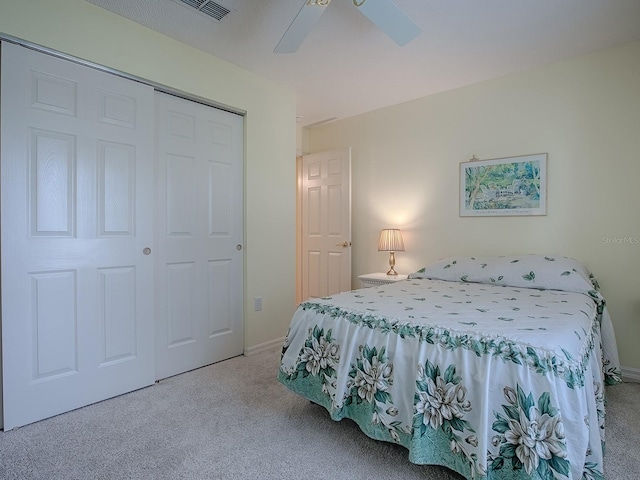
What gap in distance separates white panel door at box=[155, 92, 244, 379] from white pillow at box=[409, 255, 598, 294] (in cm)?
168

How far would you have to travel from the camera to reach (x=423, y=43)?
2.46m

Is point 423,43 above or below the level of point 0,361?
above

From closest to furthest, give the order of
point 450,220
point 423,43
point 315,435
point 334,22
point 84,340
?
point 315,435 → point 84,340 → point 334,22 → point 423,43 → point 450,220

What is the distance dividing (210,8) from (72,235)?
1.59 m

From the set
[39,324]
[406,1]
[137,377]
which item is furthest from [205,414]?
[406,1]

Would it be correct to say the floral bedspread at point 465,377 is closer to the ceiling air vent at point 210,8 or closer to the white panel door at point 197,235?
the white panel door at point 197,235

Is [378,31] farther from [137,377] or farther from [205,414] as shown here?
[137,377]

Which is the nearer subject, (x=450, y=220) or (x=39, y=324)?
(x=39, y=324)

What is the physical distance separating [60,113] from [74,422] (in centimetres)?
174

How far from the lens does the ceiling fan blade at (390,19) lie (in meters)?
1.73

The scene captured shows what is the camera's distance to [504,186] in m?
3.00

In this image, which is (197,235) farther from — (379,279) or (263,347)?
(379,279)

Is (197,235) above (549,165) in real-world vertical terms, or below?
below

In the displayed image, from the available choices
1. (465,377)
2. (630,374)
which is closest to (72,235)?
(465,377)
